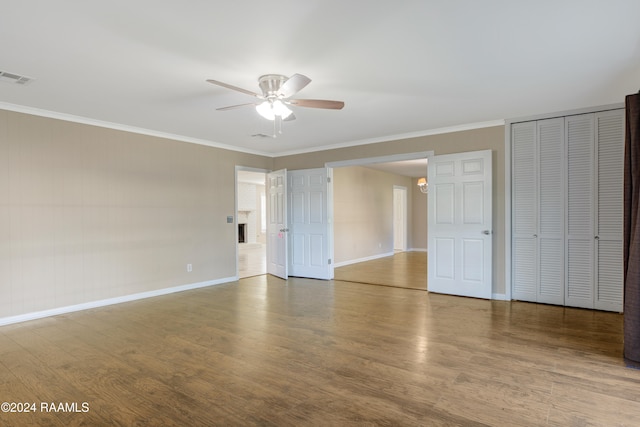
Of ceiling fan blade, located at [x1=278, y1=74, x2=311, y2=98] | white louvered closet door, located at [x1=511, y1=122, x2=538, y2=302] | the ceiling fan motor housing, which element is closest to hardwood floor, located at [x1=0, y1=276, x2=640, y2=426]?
white louvered closet door, located at [x1=511, y1=122, x2=538, y2=302]

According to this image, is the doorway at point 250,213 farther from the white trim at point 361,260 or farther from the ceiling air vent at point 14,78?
the ceiling air vent at point 14,78

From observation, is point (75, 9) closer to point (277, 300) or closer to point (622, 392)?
point (277, 300)

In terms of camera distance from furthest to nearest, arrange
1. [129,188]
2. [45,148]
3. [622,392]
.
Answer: [129,188], [45,148], [622,392]

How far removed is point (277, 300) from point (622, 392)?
372 centimetres

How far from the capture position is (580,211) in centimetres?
436

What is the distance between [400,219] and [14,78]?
10.3m

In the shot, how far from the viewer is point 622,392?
2354 mm

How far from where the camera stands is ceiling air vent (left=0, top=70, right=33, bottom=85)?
3.09 m

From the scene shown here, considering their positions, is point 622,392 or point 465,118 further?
point 465,118

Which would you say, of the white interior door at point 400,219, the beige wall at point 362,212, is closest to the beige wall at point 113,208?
the beige wall at point 362,212

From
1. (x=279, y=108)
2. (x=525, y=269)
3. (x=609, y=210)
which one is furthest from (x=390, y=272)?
(x=279, y=108)

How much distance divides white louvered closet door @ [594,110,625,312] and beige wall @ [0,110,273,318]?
548 cm

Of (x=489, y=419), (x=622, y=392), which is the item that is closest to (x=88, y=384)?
(x=489, y=419)

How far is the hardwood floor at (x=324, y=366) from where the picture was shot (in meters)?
2.12
